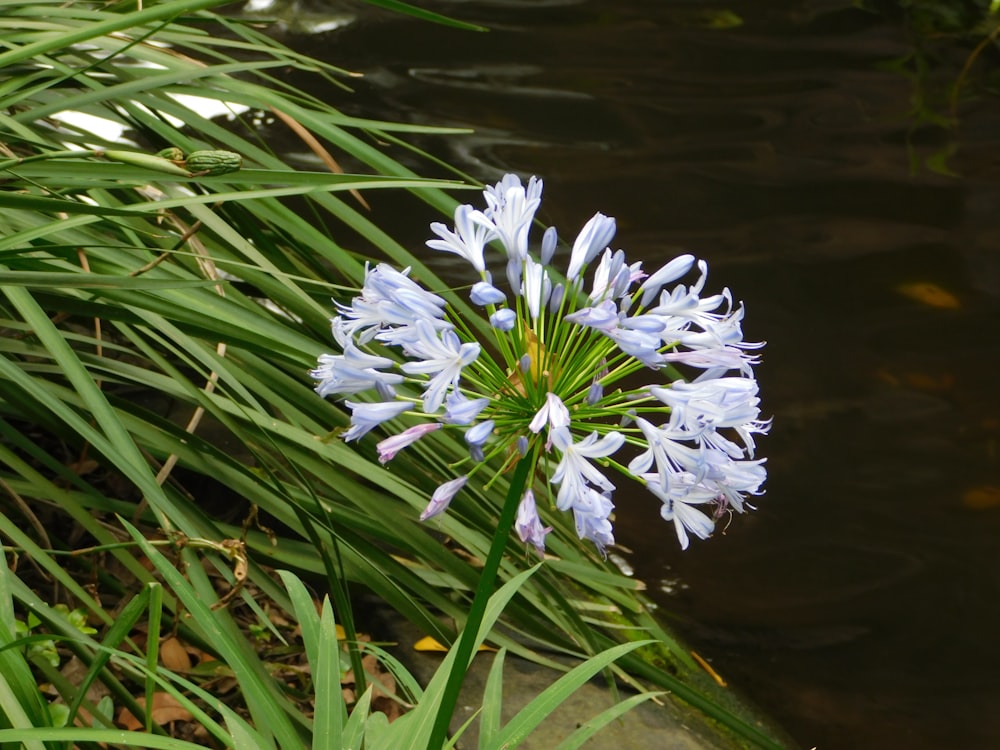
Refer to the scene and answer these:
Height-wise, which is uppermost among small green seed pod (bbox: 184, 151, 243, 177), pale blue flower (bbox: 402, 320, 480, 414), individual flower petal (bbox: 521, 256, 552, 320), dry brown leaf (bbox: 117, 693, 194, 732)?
small green seed pod (bbox: 184, 151, 243, 177)

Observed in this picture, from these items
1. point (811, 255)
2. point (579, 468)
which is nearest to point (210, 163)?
point (579, 468)

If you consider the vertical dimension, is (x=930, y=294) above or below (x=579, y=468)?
below

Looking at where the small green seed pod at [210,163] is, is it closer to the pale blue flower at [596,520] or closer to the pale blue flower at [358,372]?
the pale blue flower at [358,372]

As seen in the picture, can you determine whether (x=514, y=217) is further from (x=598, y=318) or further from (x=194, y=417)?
(x=194, y=417)

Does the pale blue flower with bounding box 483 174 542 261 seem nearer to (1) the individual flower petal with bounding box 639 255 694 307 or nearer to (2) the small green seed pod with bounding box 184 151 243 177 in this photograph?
(1) the individual flower petal with bounding box 639 255 694 307

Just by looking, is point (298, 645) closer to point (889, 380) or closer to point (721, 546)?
point (721, 546)

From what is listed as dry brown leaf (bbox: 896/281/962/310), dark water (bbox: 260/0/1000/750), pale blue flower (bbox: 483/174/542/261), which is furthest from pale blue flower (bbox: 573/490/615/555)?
dry brown leaf (bbox: 896/281/962/310)
